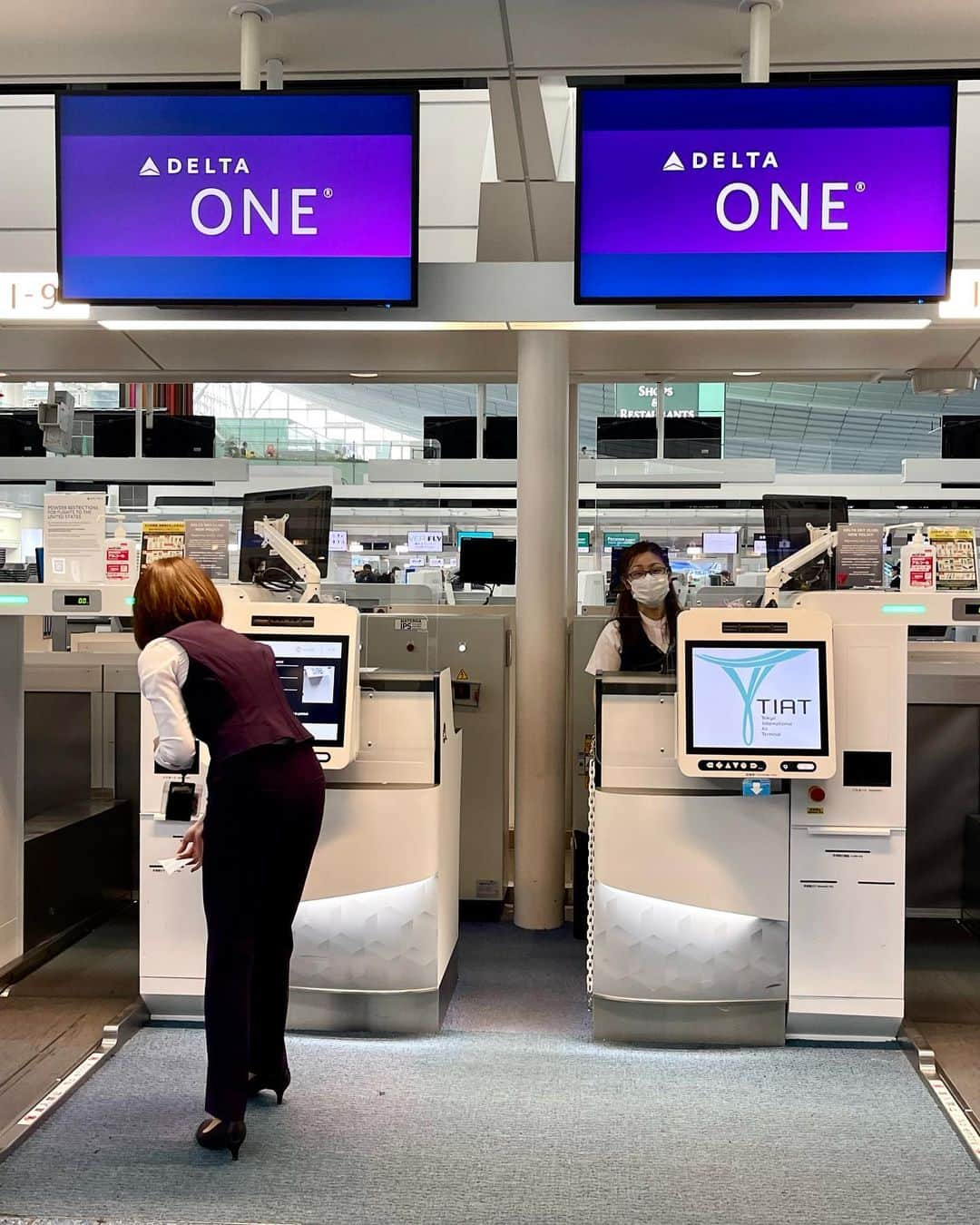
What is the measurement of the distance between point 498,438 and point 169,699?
1099 cm

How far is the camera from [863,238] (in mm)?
3033

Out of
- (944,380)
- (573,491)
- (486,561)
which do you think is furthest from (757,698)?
(486,561)

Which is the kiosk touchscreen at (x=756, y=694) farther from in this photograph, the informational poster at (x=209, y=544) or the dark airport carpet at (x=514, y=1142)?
the informational poster at (x=209, y=544)

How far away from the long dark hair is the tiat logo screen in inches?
33.3

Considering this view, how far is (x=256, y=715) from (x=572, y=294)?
1.46 meters

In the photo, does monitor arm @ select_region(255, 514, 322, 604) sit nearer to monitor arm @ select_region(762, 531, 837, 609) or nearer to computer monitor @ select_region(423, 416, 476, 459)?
monitor arm @ select_region(762, 531, 837, 609)

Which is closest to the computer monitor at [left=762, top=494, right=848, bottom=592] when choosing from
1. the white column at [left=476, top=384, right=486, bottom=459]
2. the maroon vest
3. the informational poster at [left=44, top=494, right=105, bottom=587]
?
the maroon vest

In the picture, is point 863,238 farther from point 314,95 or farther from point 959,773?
point 959,773

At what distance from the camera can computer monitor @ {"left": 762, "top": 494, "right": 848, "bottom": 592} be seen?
439 centimetres

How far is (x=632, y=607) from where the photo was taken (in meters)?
4.68

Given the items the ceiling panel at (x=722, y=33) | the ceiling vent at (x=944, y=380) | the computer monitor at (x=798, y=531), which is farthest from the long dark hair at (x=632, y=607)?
the ceiling vent at (x=944, y=380)

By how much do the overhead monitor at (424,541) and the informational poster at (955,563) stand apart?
10149 mm

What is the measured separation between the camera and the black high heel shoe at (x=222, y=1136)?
303 cm

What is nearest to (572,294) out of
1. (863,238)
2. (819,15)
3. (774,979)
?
(863,238)
